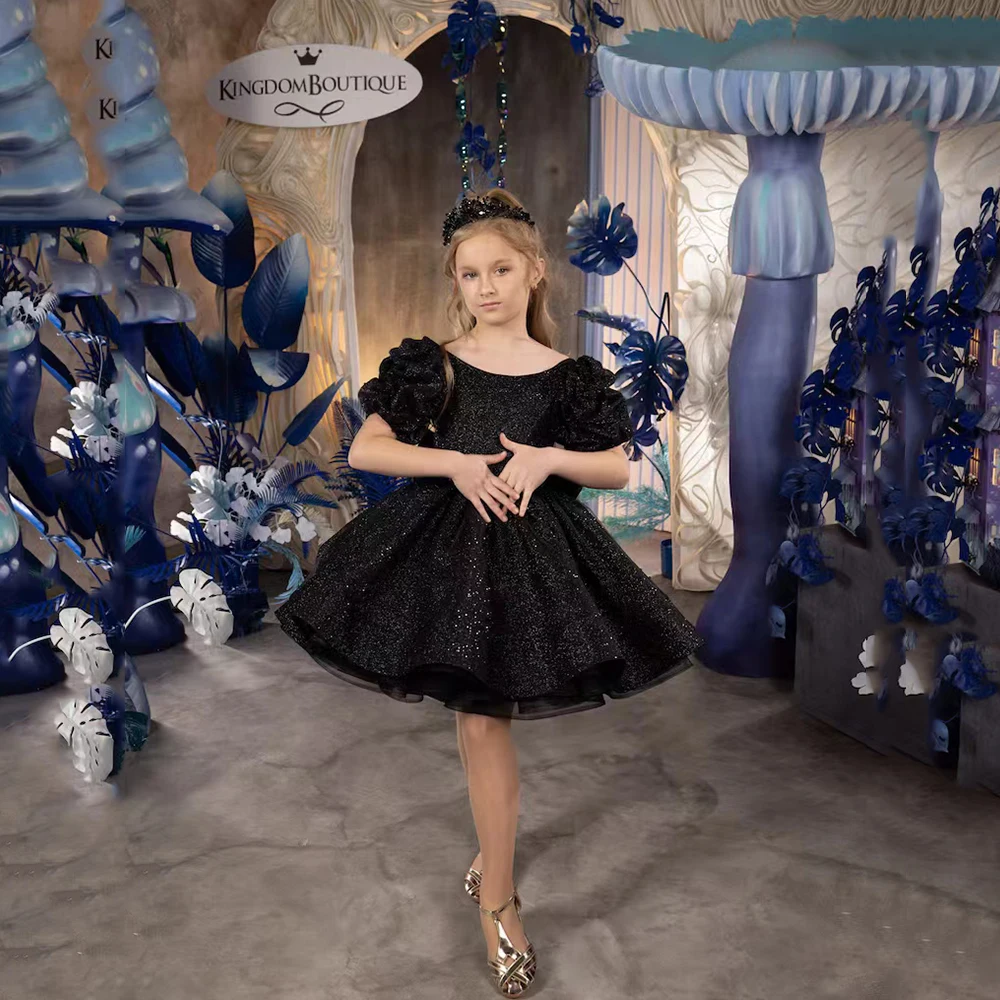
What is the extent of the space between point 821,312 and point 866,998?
9.98 feet

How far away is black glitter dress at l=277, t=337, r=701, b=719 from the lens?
2.27 metres

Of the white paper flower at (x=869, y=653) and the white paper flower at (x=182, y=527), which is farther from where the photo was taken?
the white paper flower at (x=182, y=527)

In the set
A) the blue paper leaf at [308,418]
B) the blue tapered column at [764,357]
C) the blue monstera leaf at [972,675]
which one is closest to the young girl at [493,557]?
the blue monstera leaf at [972,675]

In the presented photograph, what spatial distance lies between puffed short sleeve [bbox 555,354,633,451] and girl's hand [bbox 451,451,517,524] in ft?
0.68

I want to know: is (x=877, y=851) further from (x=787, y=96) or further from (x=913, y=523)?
(x=787, y=96)

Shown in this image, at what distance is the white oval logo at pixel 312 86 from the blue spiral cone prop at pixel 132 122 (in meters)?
0.87

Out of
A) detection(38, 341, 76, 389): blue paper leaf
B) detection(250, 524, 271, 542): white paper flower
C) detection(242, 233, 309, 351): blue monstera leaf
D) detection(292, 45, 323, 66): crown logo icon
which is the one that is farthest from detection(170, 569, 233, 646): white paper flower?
detection(292, 45, 323, 66): crown logo icon

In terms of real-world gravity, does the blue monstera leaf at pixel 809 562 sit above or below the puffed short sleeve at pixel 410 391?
below

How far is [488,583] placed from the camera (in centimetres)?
229

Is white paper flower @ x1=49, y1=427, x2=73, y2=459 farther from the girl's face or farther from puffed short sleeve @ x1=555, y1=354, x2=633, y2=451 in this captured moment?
puffed short sleeve @ x1=555, y1=354, x2=633, y2=451

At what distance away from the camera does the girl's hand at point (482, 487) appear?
2307 millimetres

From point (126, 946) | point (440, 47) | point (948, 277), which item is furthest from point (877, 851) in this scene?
point (440, 47)

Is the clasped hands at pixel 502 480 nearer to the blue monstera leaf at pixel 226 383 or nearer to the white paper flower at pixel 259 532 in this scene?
the white paper flower at pixel 259 532

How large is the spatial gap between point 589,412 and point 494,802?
2.42 feet
